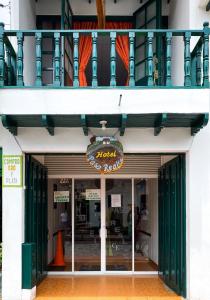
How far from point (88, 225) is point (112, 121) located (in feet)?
13.9

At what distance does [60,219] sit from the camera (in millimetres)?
12008

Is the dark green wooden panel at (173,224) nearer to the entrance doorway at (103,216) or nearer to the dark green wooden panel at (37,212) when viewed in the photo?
the entrance doorway at (103,216)

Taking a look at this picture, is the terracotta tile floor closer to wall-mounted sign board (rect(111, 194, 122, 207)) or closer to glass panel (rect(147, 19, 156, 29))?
wall-mounted sign board (rect(111, 194, 122, 207))

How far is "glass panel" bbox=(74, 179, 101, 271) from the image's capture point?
11.8 m

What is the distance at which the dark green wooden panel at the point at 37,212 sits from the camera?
9062 millimetres

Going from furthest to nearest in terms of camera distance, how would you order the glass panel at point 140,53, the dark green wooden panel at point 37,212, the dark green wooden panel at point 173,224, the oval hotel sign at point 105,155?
the glass panel at point 140,53, the dark green wooden panel at point 37,212, the dark green wooden panel at point 173,224, the oval hotel sign at point 105,155

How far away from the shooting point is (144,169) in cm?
1163

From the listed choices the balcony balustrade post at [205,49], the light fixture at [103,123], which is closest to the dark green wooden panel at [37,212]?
the light fixture at [103,123]

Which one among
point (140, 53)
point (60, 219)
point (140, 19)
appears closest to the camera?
point (140, 53)

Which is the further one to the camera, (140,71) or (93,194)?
(93,194)

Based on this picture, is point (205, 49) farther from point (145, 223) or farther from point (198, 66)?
point (145, 223)

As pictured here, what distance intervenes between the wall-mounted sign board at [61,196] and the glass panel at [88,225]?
248mm

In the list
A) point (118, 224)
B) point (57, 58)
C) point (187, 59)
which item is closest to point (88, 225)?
point (118, 224)

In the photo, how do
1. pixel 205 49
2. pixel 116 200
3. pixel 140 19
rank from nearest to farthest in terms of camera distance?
1. pixel 205 49
2. pixel 140 19
3. pixel 116 200
